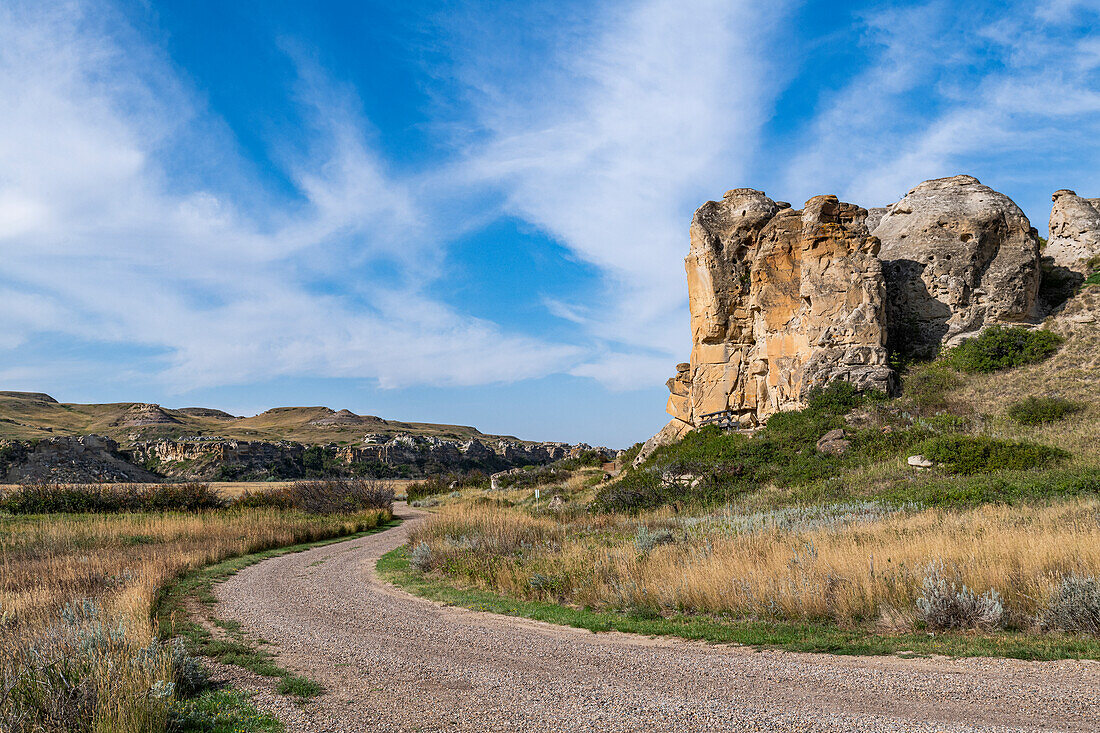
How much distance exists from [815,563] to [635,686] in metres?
4.12

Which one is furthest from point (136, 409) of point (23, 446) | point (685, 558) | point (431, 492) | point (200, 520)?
point (685, 558)

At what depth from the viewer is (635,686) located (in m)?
5.48

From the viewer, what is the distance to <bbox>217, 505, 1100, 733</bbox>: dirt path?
4492mm

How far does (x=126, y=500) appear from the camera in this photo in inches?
1039

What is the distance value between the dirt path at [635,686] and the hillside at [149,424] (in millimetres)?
84184

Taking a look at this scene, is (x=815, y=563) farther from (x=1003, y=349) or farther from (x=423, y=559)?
(x=1003, y=349)

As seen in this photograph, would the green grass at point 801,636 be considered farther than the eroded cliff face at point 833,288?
No

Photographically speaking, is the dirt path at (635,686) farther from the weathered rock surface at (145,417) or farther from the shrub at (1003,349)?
the weathered rock surface at (145,417)

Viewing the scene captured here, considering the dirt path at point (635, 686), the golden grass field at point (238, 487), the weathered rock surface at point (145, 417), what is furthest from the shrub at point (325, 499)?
the weathered rock surface at point (145, 417)

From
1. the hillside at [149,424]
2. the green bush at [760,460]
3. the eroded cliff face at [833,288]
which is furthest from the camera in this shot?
the hillside at [149,424]

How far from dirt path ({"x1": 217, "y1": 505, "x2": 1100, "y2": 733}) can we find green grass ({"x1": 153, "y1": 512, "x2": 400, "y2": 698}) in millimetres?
245

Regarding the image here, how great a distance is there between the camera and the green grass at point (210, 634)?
231 inches

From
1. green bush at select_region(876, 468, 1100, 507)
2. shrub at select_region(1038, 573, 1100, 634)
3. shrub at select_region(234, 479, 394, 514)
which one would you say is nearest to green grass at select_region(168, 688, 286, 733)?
shrub at select_region(1038, 573, 1100, 634)

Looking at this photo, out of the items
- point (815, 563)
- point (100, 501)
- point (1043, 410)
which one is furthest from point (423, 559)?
point (1043, 410)
